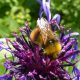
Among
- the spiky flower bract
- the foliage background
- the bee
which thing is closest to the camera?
the bee

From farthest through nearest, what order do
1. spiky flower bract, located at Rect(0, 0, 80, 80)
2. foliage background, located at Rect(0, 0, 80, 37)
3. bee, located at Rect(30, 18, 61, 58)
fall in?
1. foliage background, located at Rect(0, 0, 80, 37)
2. spiky flower bract, located at Rect(0, 0, 80, 80)
3. bee, located at Rect(30, 18, 61, 58)

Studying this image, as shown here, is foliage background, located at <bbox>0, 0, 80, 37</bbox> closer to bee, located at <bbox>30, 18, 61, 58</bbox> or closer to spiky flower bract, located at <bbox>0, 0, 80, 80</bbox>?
spiky flower bract, located at <bbox>0, 0, 80, 80</bbox>

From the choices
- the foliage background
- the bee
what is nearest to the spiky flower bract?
the bee

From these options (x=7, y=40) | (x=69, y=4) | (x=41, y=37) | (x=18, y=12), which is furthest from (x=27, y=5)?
(x=41, y=37)

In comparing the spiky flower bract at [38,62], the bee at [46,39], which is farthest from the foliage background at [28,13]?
the bee at [46,39]

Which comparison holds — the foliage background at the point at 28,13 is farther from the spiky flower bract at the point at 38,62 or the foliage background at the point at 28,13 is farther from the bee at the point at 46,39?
the bee at the point at 46,39

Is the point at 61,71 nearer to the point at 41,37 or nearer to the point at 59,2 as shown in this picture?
the point at 41,37
